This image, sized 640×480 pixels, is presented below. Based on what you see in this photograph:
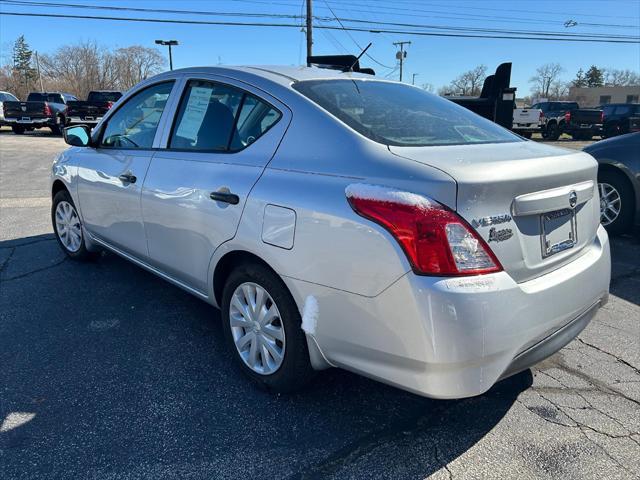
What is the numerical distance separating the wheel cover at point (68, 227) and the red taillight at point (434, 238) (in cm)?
364

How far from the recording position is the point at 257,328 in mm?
2689

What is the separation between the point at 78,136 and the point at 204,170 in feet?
6.75

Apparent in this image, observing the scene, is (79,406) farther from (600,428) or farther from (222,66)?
(600,428)

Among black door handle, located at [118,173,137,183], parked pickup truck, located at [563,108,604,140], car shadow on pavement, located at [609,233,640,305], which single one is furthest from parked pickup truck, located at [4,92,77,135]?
parked pickup truck, located at [563,108,604,140]

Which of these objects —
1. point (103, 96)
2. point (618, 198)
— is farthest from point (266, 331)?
point (103, 96)

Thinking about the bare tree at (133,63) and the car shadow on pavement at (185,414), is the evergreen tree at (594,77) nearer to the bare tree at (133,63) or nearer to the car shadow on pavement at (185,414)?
the bare tree at (133,63)

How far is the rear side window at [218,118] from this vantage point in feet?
8.99

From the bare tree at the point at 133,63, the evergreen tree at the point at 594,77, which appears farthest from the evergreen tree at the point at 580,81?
the bare tree at the point at 133,63

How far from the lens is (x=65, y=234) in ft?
16.2

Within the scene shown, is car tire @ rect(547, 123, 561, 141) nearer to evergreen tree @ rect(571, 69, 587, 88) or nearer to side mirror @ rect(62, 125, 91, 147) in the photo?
side mirror @ rect(62, 125, 91, 147)

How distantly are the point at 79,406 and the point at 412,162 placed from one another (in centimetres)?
206

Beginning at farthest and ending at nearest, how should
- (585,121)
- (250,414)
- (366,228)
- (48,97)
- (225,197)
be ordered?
(48,97)
(585,121)
(225,197)
(250,414)
(366,228)

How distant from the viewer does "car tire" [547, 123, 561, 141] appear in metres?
25.9

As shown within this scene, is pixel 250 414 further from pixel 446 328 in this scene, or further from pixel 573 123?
pixel 573 123
